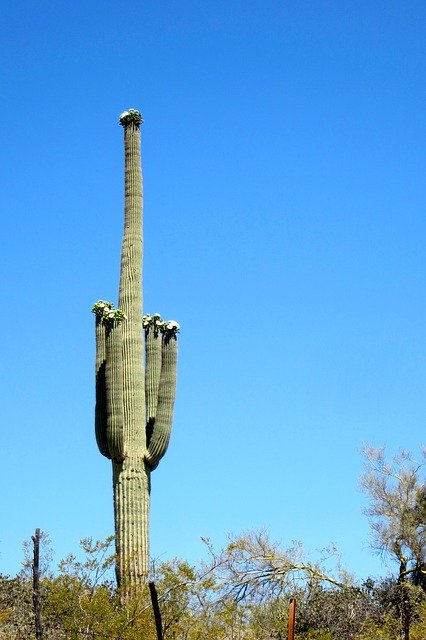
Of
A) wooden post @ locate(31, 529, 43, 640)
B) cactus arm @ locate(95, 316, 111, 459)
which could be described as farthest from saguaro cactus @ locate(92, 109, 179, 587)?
wooden post @ locate(31, 529, 43, 640)

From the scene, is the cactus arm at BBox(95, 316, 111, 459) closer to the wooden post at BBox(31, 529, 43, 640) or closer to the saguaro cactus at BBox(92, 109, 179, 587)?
the saguaro cactus at BBox(92, 109, 179, 587)

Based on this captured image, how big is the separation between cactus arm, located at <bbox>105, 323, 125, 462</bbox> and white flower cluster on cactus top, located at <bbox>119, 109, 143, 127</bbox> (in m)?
4.86

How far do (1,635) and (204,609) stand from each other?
4.90 meters

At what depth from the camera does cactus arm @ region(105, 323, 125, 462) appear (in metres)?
18.9

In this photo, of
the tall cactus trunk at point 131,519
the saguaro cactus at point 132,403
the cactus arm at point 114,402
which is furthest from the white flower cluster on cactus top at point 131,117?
the tall cactus trunk at point 131,519

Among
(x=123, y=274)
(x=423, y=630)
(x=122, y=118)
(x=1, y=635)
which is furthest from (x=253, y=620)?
(x=122, y=118)

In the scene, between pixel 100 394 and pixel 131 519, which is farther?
pixel 100 394

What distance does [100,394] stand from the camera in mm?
19344

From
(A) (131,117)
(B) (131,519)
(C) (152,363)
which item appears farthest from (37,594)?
(A) (131,117)

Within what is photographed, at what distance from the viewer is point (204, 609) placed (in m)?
17.9

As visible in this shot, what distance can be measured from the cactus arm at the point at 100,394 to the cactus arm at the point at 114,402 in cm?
23

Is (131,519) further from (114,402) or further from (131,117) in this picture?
(131,117)

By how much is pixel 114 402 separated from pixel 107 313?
1.57 meters

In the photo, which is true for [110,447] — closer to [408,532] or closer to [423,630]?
[423,630]
